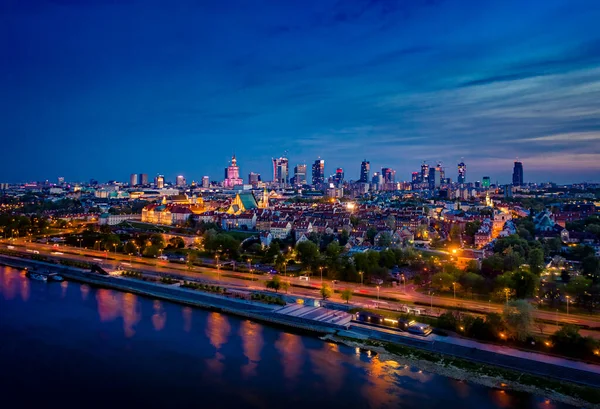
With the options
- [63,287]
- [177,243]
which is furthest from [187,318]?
[177,243]

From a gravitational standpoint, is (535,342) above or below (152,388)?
above

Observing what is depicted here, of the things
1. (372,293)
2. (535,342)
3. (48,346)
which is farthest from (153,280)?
(535,342)

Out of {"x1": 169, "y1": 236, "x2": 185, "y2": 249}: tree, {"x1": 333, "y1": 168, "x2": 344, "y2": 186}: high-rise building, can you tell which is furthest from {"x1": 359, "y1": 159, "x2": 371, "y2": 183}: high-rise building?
{"x1": 169, "y1": 236, "x2": 185, "y2": 249}: tree

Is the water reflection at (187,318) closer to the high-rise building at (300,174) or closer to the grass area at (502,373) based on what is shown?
the grass area at (502,373)

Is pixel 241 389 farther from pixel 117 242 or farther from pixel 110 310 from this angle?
pixel 117 242

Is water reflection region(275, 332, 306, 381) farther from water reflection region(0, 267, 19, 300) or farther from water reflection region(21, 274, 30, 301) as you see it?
water reflection region(0, 267, 19, 300)

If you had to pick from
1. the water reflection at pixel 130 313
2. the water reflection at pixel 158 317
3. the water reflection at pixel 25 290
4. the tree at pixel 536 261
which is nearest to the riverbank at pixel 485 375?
the water reflection at pixel 158 317
